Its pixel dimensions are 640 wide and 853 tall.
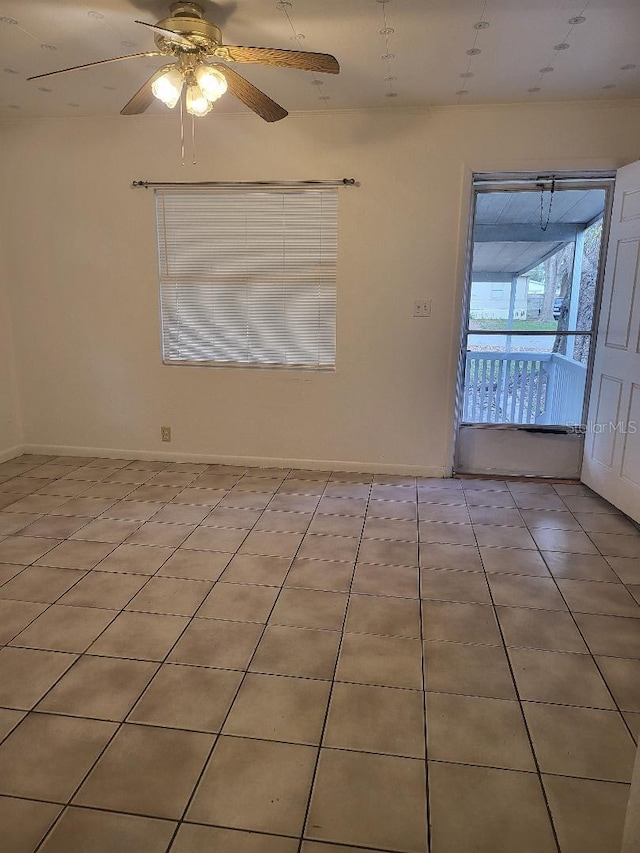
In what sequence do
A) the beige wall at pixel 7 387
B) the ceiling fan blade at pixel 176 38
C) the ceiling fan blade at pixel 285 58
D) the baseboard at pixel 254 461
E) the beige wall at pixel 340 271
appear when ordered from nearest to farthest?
the ceiling fan blade at pixel 176 38, the ceiling fan blade at pixel 285 58, the beige wall at pixel 340 271, the baseboard at pixel 254 461, the beige wall at pixel 7 387

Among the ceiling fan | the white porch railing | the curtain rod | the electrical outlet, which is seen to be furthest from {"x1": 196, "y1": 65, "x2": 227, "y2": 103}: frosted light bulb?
the white porch railing

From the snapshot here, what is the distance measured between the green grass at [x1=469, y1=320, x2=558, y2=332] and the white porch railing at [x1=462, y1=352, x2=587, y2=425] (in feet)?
0.57

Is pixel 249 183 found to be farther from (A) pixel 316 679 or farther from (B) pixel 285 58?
(A) pixel 316 679

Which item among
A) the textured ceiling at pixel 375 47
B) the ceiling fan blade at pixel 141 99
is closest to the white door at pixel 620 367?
the textured ceiling at pixel 375 47

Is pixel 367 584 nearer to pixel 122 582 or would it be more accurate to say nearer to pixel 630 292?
pixel 122 582

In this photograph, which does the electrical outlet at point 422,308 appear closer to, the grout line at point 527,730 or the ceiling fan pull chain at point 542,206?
the ceiling fan pull chain at point 542,206

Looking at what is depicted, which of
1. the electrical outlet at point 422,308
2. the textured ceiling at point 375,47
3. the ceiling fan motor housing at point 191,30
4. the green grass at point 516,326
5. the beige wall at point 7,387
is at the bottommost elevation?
the beige wall at point 7,387

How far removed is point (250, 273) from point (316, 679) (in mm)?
2844

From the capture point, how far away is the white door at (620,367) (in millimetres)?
3158

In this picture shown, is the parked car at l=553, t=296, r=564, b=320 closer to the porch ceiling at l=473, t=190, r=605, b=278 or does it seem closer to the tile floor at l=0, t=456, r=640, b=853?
the porch ceiling at l=473, t=190, r=605, b=278

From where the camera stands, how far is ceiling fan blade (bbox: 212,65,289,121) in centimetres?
226

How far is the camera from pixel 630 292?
322 centimetres

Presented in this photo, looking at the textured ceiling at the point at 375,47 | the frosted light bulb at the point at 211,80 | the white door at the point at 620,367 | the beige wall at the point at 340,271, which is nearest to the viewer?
the frosted light bulb at the point at 211,80

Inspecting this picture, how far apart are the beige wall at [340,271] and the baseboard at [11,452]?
10cm
